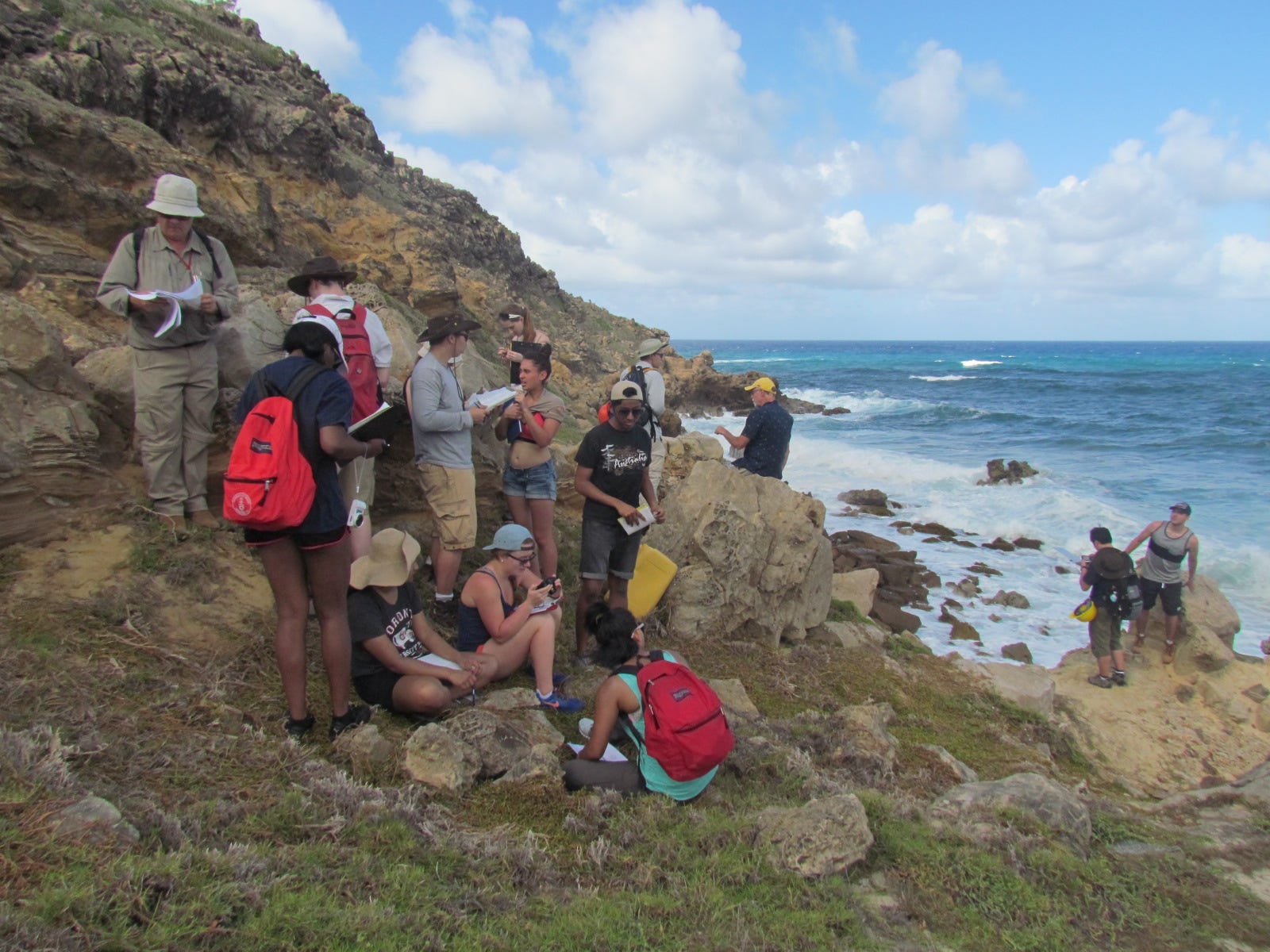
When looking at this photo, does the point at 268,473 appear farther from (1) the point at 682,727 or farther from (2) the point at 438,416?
(1) the point at 682,727

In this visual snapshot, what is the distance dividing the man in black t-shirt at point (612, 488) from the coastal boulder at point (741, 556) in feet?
5.39

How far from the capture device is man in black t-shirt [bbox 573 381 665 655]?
546 cm

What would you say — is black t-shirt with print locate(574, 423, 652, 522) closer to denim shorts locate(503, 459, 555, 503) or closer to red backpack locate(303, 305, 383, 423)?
denim shorts locate(503, 459, 555, 503)

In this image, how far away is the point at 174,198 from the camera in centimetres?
447

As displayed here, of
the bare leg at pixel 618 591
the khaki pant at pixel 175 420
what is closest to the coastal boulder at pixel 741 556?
the bare leg at pixel 618 591

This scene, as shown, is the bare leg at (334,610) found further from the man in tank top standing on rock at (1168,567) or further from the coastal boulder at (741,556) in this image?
the man in tank top standing on rock at (1168,567)

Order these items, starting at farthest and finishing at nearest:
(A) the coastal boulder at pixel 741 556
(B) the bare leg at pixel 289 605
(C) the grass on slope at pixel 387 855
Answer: (A) the coastal boulder at pixel 741 556 → (B) the bare leg at pixel 289 605 → (C) the grass on slope at pixel 387 855

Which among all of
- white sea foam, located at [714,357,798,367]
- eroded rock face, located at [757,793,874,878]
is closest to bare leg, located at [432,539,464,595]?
eroded rock face, located at [757,793,874,878]

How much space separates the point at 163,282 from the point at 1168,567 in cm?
1080

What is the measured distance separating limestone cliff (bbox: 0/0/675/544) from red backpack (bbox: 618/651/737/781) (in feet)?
12.3

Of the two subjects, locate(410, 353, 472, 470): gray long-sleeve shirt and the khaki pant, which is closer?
the khaki pant

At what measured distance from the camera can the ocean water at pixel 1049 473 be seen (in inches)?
537

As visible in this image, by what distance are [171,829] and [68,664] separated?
61.6 inches

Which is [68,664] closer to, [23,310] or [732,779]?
[23,310]
